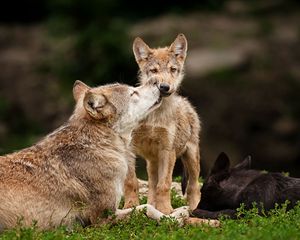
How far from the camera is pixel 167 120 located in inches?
428

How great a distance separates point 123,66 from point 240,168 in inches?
407

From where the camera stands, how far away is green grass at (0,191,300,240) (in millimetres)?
8539

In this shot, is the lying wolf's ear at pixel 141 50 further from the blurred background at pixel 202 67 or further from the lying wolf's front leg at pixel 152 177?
the blurred background at pixel 202 67

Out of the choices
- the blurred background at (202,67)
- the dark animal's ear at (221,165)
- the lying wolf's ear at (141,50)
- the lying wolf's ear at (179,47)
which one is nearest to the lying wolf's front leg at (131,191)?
the dark animal's ear at (221,165)

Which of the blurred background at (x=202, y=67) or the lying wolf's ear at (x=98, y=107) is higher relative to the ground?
the blurred background at (x=202, y=67)

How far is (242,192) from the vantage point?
1038 centimetres

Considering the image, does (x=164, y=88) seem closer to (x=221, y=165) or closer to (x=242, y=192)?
(x=221, y=165)

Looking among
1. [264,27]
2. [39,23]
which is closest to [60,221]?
[264,27]

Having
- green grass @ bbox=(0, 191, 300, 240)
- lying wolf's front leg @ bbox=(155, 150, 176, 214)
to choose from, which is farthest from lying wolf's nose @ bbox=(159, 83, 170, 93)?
green grass @ bbox=(0, 191, 300, 240)

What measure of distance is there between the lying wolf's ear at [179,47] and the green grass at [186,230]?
2.54m

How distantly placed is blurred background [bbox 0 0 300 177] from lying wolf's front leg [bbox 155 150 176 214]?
30.0 feet

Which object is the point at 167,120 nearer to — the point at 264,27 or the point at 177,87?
the point at 177,87

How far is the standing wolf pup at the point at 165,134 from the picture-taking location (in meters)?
10.7

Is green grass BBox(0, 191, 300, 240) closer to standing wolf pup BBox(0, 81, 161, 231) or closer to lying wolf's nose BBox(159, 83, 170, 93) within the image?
standing wolf pup BBox(0, 81, 161, 231)
